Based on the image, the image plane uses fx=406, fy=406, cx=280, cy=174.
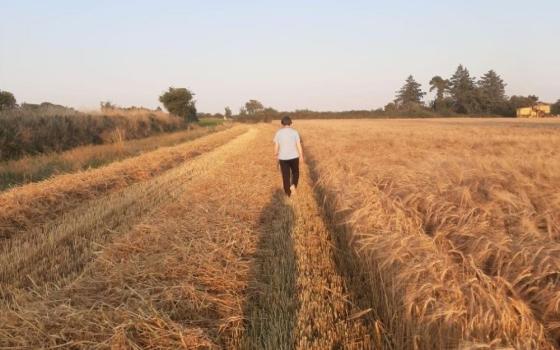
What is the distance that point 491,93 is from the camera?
89812mm

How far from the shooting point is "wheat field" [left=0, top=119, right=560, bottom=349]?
292 cm

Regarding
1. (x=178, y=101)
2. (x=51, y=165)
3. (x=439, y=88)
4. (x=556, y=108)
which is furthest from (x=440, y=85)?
(x=51, y=165)

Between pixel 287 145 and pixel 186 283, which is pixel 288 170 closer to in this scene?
pixel 287 145

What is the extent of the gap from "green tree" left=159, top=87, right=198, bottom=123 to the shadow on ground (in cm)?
5274

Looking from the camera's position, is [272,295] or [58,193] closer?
[272,295]

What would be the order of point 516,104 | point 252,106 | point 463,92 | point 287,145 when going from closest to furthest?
1. point 287,145
2. point 516,104
3. point 463,92
4. point 252,106

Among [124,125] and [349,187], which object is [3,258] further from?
[124,125]

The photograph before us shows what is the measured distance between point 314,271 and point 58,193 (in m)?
6.95

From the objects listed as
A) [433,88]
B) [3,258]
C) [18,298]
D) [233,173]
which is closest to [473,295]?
[18,298]

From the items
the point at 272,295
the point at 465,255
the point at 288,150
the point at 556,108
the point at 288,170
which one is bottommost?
the point at 272,295

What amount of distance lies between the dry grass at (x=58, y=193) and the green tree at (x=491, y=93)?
8159cm

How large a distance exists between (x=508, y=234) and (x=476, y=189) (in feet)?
5.28

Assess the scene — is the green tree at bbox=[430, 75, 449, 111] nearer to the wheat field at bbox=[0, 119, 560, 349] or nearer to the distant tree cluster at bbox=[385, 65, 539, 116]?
the distant tree cluster at bbox=[385, 65, 539, 116]

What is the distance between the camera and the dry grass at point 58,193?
24.4 feet
